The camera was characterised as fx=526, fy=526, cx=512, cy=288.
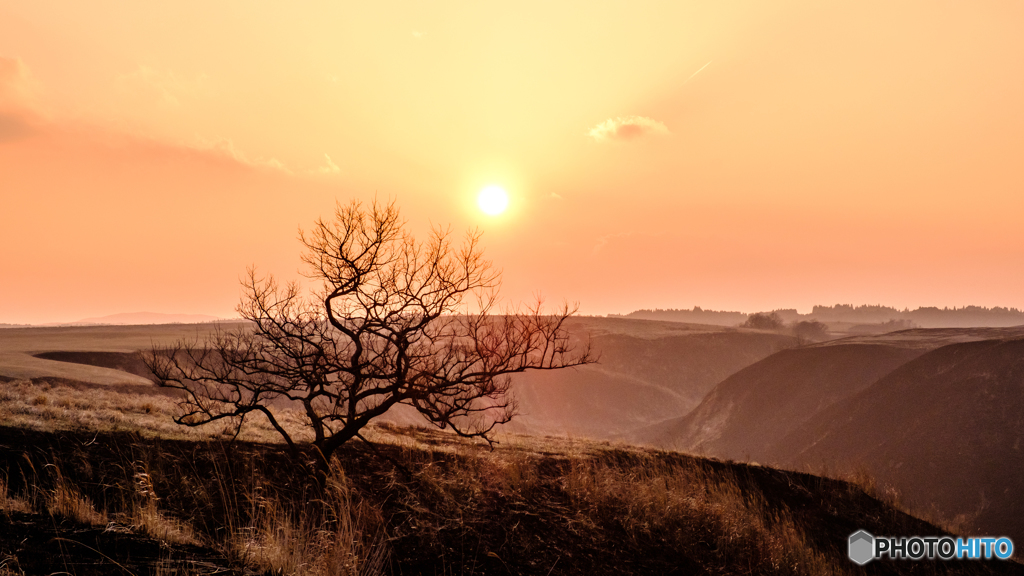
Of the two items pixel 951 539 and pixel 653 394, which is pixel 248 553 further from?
pixel 653 394

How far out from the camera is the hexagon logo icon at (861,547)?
9500mm

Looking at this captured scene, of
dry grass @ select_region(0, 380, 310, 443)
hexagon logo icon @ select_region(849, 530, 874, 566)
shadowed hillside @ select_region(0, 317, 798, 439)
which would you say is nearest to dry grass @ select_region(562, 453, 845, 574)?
hexagon logo icon @ select_region(849, 530, 874, 566)

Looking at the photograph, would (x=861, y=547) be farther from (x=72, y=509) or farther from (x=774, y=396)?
(x=774, y=396)

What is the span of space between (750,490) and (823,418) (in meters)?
38.8

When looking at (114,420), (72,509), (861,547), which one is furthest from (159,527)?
(861,547)

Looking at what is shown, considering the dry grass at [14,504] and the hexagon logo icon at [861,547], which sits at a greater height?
the dry grass at [14,504]

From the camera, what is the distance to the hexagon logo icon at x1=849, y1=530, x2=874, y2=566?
950 cm

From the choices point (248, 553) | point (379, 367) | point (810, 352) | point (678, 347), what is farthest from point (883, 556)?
point (678, 347)

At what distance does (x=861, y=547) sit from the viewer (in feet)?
33.0

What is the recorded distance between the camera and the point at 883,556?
32.4 feet

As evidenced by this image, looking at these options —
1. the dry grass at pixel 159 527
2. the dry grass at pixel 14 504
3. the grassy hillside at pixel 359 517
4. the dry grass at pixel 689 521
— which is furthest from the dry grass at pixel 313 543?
the dry grass at pixel 689 521

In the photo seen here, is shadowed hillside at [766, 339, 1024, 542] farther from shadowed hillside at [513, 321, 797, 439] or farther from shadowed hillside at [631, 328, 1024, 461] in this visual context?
shadowed hillside at [513, 321, 797, 439]

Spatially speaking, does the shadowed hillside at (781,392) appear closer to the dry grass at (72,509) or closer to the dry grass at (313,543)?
the dry grass at (313,543)

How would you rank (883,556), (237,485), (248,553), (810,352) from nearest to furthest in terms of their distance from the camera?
1. (248,553)
2. (237,485)
3. (883,556)
4. (810,352)
